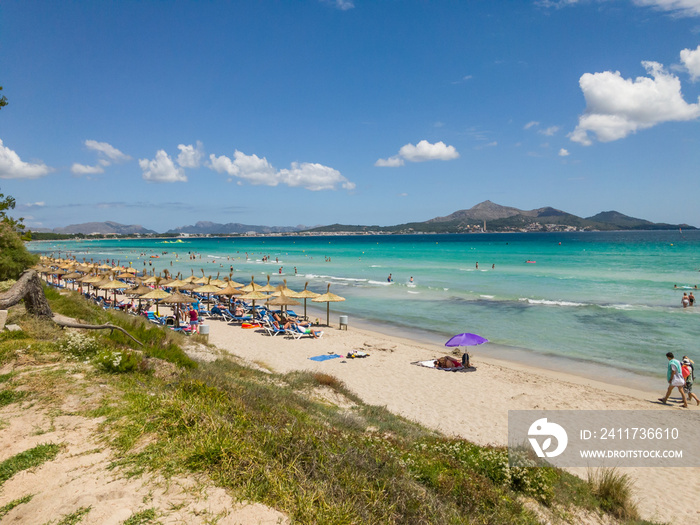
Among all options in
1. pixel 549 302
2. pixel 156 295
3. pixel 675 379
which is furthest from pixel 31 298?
pixel 549 302

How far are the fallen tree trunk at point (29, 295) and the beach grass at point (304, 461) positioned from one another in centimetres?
133

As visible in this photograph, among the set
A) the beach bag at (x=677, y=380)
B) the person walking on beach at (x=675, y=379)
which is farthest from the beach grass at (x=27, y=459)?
the beach bag at (x=677, y=380)

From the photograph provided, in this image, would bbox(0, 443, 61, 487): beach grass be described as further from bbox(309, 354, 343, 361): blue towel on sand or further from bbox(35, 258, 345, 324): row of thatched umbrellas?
bbox(35, 258, 345, 324): row of thatched umbrellas

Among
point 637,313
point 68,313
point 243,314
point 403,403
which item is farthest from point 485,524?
point 637,313

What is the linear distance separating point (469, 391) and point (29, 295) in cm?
1115

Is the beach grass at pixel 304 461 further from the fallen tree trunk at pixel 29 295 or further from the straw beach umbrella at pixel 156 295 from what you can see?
the straw beach umbrella at pixel 156 295

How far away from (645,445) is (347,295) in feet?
76.4

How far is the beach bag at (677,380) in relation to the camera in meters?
10.2

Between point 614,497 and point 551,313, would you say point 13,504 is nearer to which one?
point 614,497

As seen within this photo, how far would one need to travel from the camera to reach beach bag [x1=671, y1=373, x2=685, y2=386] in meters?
10.2

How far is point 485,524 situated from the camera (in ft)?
12.3

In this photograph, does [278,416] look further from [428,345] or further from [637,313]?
[637,313]

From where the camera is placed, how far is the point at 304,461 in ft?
12.7

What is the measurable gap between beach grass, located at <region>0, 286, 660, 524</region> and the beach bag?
6.84 metres
